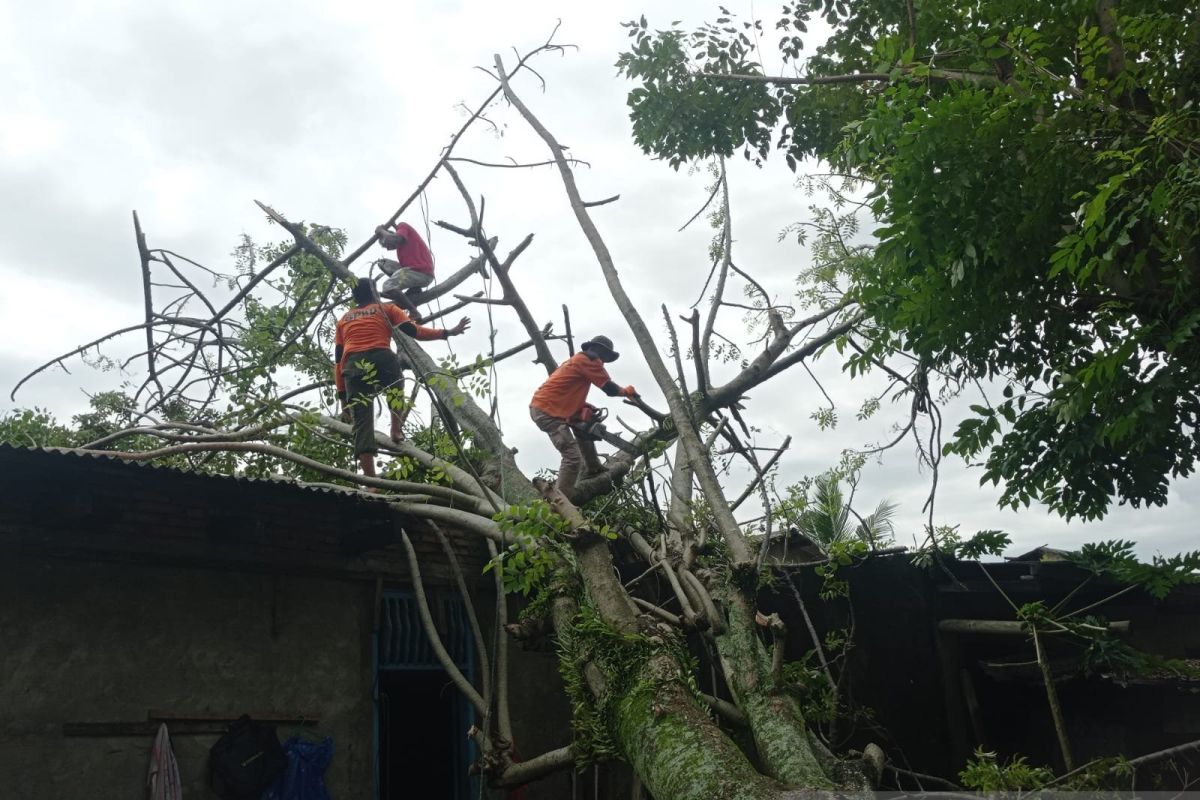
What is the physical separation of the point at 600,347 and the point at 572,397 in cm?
49

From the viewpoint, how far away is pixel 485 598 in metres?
6.89

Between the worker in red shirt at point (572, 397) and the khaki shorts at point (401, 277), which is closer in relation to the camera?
the worker in red shirt at point (572, 397)

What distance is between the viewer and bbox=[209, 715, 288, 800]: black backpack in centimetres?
527

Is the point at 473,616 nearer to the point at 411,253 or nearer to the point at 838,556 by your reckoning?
the point at 838,556

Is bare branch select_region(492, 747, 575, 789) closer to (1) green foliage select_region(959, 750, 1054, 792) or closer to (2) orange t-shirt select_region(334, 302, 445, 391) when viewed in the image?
(1) green foliage select_region(959, 750, 1054, 792)

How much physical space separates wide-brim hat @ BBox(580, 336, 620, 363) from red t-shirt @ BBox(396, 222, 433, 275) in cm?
161

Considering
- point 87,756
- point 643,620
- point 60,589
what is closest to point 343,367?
point 60,589

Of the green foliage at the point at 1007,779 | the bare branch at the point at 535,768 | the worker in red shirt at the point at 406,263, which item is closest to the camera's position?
the green foliage at the point at 1007,779

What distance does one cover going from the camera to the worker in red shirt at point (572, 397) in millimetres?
7152

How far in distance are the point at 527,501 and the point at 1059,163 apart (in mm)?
3322

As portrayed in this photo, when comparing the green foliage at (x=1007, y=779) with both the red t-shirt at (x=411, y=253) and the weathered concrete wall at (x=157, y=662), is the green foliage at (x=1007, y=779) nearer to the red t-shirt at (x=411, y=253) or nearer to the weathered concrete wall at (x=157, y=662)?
the weathered concrete wall at (x=157, y=662)

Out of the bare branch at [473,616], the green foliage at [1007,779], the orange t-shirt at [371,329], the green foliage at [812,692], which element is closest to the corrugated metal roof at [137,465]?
the bare branch at [473,616]

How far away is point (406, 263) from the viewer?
26.9 feet

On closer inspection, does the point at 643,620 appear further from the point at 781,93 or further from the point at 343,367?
the point at 781,93
